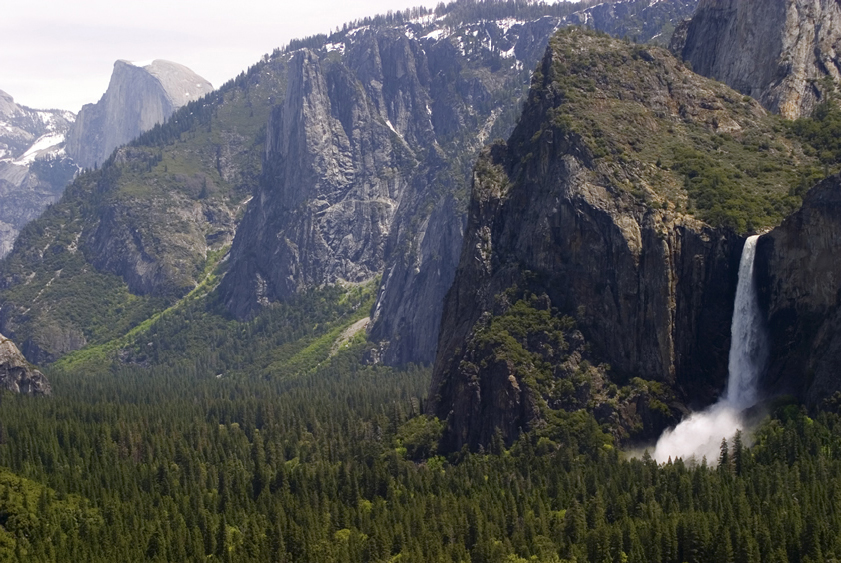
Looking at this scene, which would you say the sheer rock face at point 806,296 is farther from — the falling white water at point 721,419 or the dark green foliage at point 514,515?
the dark green foliage at point 514,515

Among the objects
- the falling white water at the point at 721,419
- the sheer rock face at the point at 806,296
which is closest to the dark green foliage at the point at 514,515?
the falling white water at the point at 721,419

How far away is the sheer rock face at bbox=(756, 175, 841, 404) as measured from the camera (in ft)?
593

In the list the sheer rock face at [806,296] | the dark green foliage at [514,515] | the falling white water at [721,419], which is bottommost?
the dark green foliage at [514,515]

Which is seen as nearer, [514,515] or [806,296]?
[514,515]

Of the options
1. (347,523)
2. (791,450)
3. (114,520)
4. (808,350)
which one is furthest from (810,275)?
(114,520)

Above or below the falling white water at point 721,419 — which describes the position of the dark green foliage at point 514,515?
below

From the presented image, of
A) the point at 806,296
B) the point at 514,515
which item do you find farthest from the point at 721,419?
the point at 514,515

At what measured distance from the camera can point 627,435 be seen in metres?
198

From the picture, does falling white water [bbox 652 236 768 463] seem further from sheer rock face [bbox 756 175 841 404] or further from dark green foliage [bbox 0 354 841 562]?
dark green foliage [bbox 0 354 841 562]

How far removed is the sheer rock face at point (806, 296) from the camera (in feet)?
593

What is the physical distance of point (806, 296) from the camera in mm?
191875

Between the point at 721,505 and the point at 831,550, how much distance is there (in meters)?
19.4

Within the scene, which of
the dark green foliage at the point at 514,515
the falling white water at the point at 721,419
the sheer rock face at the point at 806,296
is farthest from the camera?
the falling white water at the point at 721,419

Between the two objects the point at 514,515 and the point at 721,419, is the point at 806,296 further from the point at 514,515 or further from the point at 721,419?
the point at 514,515
